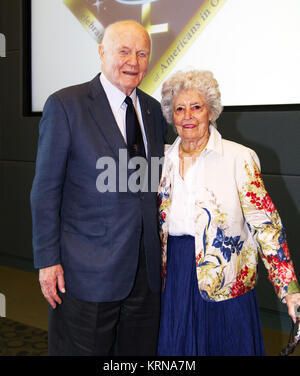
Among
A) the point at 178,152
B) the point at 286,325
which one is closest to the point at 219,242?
the point at 178,152

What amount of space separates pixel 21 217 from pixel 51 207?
125 inches

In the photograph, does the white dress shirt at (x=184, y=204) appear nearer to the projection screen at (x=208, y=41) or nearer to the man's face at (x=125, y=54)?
the man's face at (x=125, y=54)

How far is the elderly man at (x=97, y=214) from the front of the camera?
161 centimetres

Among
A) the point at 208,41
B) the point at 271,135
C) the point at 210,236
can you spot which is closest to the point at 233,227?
the point at 210,236

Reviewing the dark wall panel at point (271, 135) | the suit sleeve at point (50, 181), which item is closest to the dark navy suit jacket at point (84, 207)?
the suit sleeve at point (50, 181)

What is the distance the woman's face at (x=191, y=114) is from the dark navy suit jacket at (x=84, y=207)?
11.4 inches

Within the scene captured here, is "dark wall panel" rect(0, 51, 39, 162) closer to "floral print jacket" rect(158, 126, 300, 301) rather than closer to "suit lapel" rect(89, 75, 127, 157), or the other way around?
"suit lapel" rect(89, 75, 127, 157)

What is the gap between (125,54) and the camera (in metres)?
1.67

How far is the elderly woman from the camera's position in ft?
5.47

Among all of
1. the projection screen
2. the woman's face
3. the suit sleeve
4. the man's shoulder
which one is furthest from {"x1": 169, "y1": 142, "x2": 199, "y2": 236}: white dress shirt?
the projection screen

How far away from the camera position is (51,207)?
1.61 m

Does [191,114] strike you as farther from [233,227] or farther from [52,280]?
[52,280]

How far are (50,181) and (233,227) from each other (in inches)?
28.6

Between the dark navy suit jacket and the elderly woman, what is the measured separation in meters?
0.18
